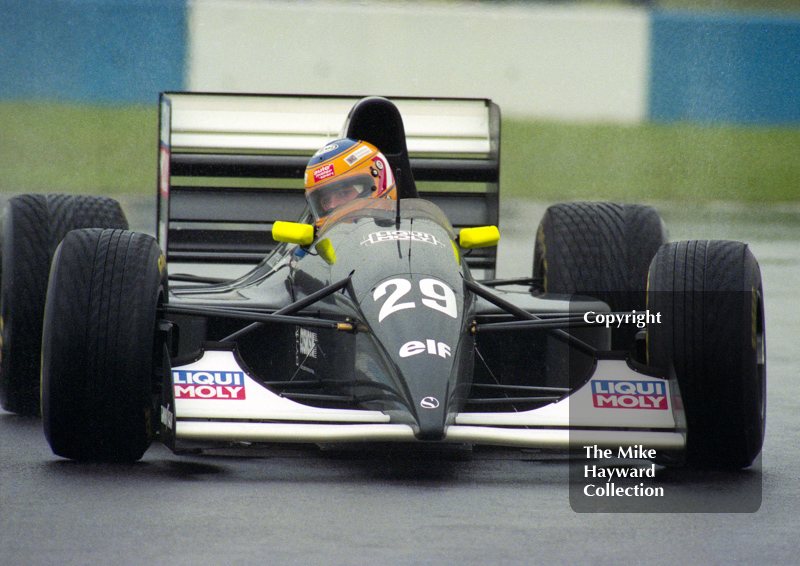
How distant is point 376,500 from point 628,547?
2.22ft

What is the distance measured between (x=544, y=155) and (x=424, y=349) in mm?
14998

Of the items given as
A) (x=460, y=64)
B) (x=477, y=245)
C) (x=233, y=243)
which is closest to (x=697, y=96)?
(x=460, y=64)

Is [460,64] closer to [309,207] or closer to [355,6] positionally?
[355,6]

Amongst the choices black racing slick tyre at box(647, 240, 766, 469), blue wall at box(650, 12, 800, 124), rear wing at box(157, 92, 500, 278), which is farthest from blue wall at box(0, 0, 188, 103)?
black racing slick tyre at box(647, 240, 766, 469)

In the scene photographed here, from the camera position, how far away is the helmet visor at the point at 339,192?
4.69 meters

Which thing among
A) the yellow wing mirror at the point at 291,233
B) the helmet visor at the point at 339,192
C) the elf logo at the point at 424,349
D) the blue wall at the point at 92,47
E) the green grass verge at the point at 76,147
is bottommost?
the green grass verge at the point at 76,147

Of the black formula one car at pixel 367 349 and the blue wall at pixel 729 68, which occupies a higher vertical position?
the blue wall at pixel 729 68

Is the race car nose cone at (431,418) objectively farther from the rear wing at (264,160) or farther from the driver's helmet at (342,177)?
the rear wing at (264,160)

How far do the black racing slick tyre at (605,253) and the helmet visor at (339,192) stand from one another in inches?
36.7

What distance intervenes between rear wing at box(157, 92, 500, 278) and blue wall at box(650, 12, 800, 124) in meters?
10.8

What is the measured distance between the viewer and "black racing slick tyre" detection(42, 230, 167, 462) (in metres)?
3.41

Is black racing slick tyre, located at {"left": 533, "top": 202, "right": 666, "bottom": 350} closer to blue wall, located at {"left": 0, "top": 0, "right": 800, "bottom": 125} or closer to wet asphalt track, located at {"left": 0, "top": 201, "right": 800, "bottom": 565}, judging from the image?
wet asphalt track, located at {"left": 0, "top": 201, "right": 800, "bottom": 565}

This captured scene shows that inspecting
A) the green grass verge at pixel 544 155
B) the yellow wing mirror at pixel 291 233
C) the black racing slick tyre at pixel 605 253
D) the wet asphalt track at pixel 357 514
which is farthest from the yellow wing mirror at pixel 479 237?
the green grass verge at pixel 544 155

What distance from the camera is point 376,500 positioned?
3.12 meters
